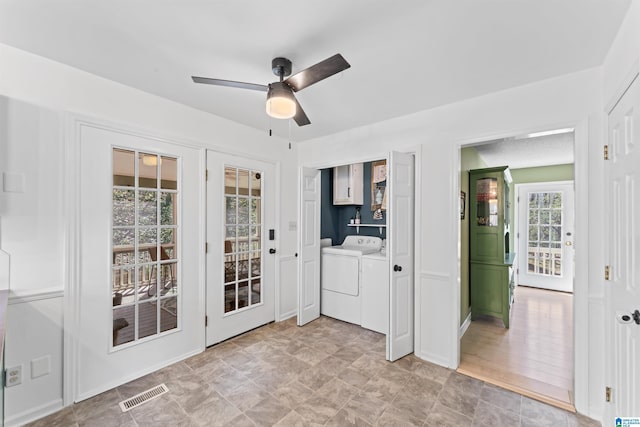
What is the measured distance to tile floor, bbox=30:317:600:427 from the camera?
73.7 inches

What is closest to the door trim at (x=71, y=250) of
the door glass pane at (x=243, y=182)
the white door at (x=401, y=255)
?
the door glass pane at (x=243, y=182)

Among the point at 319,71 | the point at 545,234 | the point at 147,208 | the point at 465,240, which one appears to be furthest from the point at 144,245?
the point at 545,234

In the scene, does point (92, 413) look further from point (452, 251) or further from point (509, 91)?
point (509, 91)

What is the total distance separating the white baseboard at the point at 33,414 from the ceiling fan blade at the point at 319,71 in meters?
2.79

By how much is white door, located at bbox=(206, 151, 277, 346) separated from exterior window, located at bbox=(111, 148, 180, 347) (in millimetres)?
371

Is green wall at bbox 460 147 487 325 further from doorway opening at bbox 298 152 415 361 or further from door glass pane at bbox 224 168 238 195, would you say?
door glass pane at bbox 224 168 238 195

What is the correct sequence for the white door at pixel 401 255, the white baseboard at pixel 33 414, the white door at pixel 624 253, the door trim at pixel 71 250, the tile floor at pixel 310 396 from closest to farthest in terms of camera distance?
the white door at pixel 624 253
the white baseboard at pixel 33 414
the tile floor at pixel 310 396
the door trim at pixel 71 250
the white door at pixel 401 255

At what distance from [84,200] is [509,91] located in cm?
358

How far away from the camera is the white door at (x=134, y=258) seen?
2111 millimetres

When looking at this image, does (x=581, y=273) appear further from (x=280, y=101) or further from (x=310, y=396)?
(x=280, y=101)

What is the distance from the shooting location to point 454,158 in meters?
2.55

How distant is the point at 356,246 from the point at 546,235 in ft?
13.6

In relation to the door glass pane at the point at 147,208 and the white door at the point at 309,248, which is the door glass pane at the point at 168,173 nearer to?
the door glass pane at the point at 147,208

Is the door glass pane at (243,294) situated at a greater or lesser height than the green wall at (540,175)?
lesser
